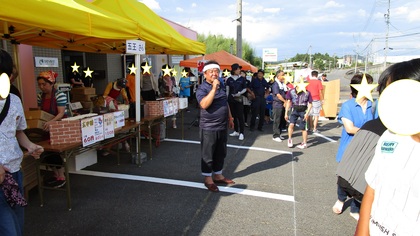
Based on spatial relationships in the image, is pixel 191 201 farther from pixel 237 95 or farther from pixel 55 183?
pixel 237 95

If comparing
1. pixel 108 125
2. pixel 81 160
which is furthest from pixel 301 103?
pixel 81 160

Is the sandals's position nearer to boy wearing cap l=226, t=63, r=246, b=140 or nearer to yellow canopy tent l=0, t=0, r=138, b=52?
yellow canopy tent l=0, t=0, r=138, b=52

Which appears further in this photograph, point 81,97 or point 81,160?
point 81,97

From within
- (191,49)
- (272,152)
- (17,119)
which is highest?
(191,49)

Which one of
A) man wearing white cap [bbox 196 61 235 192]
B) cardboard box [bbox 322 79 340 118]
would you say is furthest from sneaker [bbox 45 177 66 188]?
cardboard box [bbox 322 79 340 118]

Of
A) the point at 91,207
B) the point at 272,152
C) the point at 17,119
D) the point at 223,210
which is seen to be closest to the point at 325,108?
the point at 272,152

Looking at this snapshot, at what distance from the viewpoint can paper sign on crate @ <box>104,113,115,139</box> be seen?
4.32 m

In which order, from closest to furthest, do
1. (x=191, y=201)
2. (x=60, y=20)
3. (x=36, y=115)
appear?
(x=60, y=20) → (x=36, y=115) → (x=191, y=201)

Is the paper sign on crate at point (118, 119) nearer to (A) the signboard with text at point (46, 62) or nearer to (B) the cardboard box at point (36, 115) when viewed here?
(B) the cardboard box at point (36, 115)

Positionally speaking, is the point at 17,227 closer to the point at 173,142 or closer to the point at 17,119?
the point at 17,119

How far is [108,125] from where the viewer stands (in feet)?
14.4

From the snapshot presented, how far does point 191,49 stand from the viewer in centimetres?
766

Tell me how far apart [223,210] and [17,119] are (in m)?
2.56

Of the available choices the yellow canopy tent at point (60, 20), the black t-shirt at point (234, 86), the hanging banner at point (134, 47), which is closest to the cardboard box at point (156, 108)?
the hanging banner at point (134, 47)
